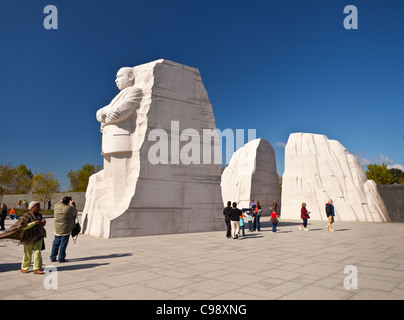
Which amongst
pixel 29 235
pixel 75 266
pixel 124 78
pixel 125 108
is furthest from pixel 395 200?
pixel 29 235

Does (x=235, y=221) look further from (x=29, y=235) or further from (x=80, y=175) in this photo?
(x=80, y=175)

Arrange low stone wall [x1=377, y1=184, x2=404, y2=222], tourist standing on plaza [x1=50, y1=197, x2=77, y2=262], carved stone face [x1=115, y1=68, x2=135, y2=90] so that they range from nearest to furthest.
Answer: tourist standing on plaza [x1=50, y1=197, x2=77, y2=262]
carved stone face [x1=115, y1=68, x2=135, y2=90]
low stone wall [x1=377, y1=184, x2=404, y2=222]

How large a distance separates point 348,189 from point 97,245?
56.3 feet

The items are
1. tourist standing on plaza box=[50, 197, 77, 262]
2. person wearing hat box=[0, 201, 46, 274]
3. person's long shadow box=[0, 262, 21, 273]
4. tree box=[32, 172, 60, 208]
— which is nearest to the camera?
person wearing hat box=[0, 201, 46, 274]

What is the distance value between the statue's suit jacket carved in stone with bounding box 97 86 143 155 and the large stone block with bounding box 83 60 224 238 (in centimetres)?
3

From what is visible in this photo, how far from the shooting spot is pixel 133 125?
11578mm

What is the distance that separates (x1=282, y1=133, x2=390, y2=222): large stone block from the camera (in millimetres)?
20141

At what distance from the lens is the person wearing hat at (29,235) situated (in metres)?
5.34

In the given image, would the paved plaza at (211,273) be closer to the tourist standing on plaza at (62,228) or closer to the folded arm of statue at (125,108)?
the tourist standing on plaza at (62,228)

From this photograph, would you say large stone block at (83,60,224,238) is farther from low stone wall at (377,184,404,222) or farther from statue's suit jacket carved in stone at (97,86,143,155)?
low stone wall at (377,184,404,222)

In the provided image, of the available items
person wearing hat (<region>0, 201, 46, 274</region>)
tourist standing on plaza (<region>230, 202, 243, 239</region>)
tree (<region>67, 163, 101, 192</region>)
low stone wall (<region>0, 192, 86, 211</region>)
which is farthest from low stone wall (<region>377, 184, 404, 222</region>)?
tree (<region>67, 163, 101, 192</region>)

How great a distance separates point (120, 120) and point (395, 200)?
18526 millimetres
